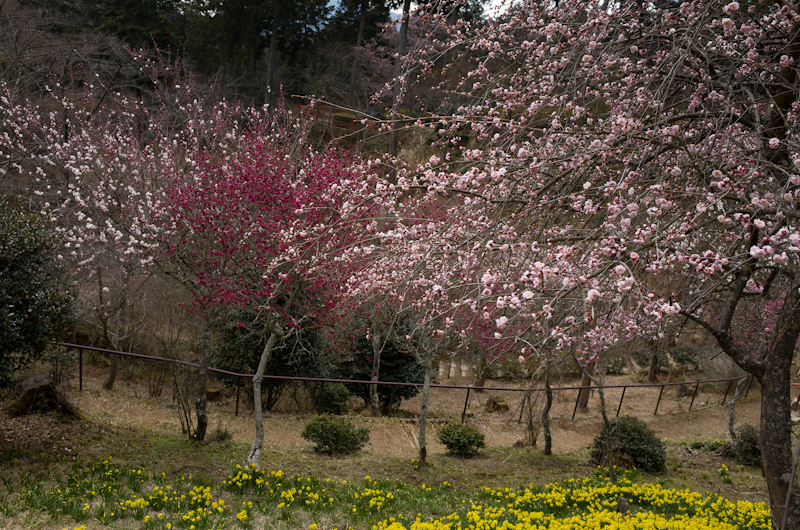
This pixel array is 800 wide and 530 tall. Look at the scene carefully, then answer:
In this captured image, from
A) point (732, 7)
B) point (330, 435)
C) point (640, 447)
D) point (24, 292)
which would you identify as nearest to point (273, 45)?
point (330, 435)

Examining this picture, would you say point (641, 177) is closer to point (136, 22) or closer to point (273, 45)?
point (273, 45)

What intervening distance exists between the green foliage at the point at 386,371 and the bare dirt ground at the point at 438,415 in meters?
0.44

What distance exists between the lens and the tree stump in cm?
642

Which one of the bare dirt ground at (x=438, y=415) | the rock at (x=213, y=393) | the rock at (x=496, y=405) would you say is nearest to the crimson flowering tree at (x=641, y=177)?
the bare dirt ground at (x=438, y=415)

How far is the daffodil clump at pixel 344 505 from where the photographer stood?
4082 mm

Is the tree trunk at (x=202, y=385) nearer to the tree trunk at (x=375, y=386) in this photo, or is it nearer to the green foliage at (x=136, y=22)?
the tree trunk at (x=375, y=386)

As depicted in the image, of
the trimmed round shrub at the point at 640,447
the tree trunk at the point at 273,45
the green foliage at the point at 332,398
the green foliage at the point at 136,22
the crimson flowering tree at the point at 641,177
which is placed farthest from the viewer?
the tree trunk at the point at 273,45

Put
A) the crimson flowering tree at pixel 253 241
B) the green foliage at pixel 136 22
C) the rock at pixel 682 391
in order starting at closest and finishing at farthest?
the crimson flowering tree at pixel 253 241 < the rock at pixel 682 391 < the green foliage at pixel 136 22

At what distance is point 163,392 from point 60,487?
23.7 ft

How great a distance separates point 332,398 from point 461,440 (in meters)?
3.48

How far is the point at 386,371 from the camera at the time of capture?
12.9m

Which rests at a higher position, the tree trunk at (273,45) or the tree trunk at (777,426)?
the tree trunk at (273,45)

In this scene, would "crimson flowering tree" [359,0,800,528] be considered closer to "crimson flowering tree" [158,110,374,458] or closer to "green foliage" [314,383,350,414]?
"crimson flowering tree" [158,110,374,458]

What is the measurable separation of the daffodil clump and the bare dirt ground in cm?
310
